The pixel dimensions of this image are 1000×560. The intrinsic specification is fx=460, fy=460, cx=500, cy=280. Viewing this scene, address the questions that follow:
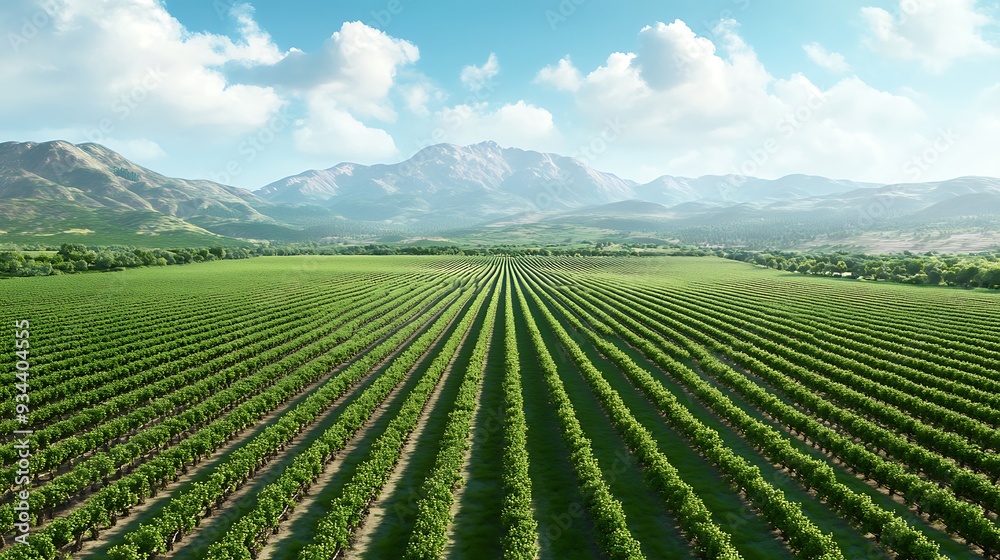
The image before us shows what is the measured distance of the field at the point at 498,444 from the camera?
16.8 meters

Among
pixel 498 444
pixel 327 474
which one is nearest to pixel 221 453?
pixel 327 474

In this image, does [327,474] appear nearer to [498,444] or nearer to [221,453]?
[221,453]

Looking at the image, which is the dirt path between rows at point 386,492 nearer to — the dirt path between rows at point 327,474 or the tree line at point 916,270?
the dirt path between rows at point 327,474

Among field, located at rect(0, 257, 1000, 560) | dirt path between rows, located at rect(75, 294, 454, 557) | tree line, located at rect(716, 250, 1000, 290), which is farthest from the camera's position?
tree line, located at rect(716, 250, 1000, 290)

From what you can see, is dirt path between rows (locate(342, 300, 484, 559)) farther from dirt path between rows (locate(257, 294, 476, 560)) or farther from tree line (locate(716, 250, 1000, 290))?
tree line (locate(716, 250, 1000, 290))

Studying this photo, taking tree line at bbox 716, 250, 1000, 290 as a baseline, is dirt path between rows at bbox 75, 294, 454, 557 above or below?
below

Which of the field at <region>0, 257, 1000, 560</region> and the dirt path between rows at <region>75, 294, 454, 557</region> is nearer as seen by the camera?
the field at <region>0, 257, 1000, 560</region>

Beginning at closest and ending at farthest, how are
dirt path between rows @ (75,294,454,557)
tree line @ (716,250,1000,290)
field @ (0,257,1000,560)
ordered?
field @ (0,257,1000,560)
dirt path between rows @ (75,294,454,557)
tree line @ (716,250,1000,290)

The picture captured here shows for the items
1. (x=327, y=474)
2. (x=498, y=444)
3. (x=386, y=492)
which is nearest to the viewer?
(x=386, y=492)

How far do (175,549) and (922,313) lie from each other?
3455 inches

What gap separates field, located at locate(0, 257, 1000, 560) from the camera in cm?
1683

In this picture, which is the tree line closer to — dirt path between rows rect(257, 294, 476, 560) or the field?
the field

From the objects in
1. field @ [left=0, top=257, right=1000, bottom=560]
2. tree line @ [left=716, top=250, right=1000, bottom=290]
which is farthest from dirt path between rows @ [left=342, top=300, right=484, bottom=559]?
tree line @ [left=716, top=250, right=1000, bottom=290]

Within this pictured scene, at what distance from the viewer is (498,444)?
25031 millimetres
